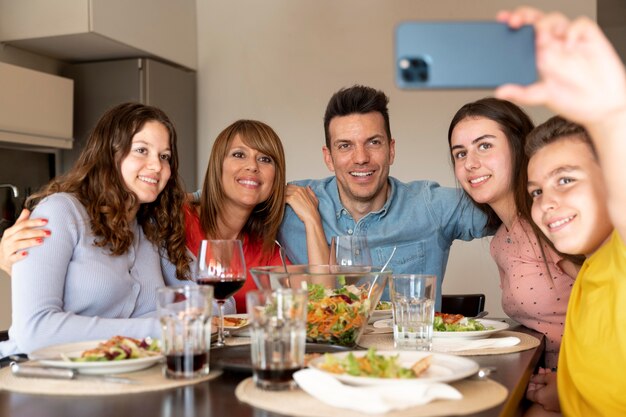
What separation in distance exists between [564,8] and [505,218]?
2.60 metres

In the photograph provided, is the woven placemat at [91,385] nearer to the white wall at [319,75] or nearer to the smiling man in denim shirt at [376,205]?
the smiling man in denim shirt at [376,205]

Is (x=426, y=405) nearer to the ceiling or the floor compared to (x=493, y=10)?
nearer to the floor

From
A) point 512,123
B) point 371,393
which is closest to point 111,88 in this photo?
point 512,123

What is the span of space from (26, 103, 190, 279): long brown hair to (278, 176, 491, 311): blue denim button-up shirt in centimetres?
63

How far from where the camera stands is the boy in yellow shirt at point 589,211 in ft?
2.70

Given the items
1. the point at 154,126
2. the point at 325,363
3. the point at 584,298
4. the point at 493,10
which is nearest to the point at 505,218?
the point at 584,298

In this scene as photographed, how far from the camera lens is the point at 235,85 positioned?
4.89 m

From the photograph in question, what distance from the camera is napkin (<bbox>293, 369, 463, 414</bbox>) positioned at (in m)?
0.89

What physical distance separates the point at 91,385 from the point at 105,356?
9 centimetres

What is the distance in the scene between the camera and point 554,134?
1482 millimetres

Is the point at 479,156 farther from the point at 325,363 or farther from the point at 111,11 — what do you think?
the point at 111,11

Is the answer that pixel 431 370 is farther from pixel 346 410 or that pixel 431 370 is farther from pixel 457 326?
pixel 457 326

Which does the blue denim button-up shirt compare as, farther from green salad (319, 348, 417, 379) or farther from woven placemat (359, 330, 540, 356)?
green salad (319, 348, 417, 379)

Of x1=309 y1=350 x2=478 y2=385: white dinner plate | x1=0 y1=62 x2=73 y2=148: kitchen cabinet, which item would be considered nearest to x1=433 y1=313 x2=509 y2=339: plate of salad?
x1=309 y1=350 x2=478 y2=385: white dinner plate
